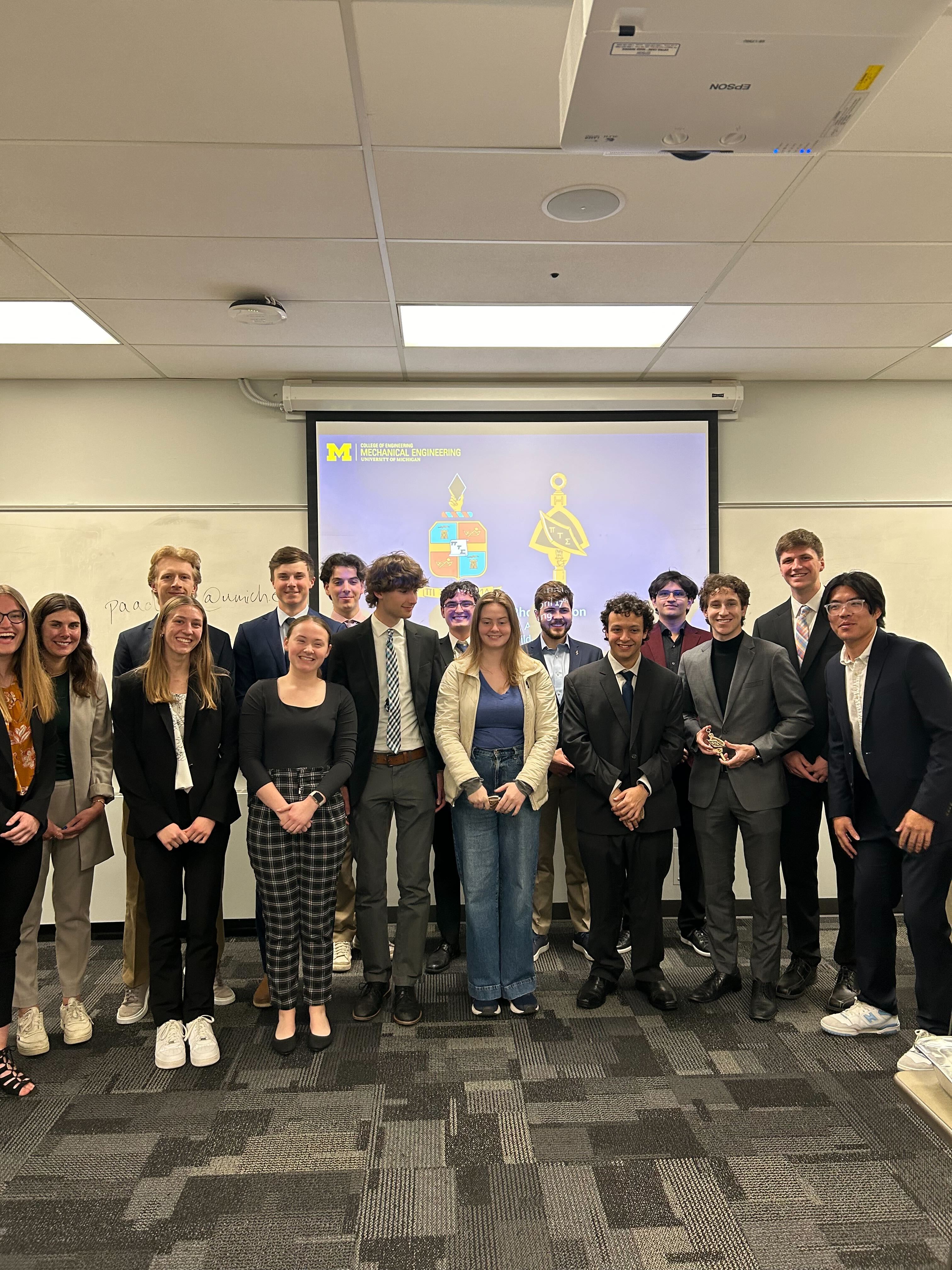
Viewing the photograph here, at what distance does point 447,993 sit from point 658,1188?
136 centimetres

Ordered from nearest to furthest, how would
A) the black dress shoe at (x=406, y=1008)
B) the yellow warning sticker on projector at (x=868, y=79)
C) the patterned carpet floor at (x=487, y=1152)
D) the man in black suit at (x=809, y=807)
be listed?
the yellow warning sticker on projector at (x=868, y=79) → the patterned carpet floor at (x=487, y=1152) → the black dress shoe at (x=406, y=1008) → the man in black suit at (x=809, y=807)

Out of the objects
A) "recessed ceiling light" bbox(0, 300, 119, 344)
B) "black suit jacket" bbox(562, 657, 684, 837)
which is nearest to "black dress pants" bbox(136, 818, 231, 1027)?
"black suit jacket" bbox(562, 657, 684, 837)

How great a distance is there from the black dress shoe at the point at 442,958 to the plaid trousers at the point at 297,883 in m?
0.74

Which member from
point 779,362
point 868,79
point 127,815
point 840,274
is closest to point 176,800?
point 127,815

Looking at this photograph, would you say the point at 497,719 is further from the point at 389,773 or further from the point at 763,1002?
the point at 763,1002

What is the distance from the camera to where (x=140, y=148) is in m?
2.30

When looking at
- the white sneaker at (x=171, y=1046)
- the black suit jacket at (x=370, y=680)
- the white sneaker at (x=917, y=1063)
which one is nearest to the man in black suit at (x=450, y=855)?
the black suit jacket at (x=370, y=680)

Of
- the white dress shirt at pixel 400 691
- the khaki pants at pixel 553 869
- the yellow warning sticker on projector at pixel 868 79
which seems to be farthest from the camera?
the khaki pants at pixel 553 869

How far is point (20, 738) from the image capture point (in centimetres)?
280

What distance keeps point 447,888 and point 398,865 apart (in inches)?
24.8

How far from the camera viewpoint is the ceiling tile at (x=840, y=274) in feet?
9.84

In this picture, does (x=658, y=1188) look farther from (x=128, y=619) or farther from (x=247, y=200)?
(x=128, y=619)

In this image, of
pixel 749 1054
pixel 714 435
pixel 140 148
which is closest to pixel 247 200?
pixel 140 148

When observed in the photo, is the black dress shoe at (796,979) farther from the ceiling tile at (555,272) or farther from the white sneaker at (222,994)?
the ceiling tile at (555,272)
